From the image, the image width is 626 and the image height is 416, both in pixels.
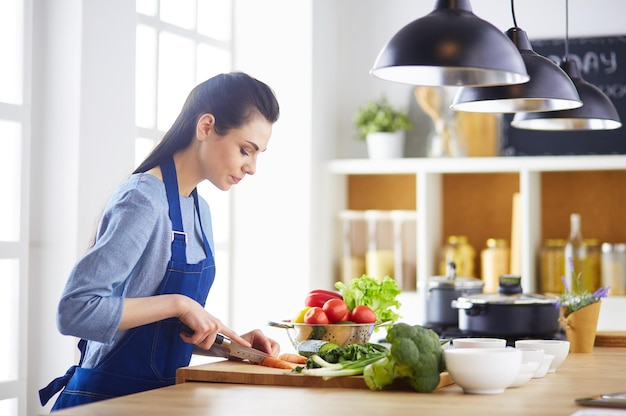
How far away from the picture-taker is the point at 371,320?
104 inches

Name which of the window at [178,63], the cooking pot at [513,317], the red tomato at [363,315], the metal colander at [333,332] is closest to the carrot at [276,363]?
the metal colander at [333,332]

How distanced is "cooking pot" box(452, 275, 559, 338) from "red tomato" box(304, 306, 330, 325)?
2.43 ft

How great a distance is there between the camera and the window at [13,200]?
10.9 ft

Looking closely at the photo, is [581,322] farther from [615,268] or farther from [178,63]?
[178,63]

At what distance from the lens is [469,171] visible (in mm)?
5098

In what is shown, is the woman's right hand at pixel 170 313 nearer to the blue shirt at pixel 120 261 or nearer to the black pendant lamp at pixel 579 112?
the blue shirt at pixel 120 261

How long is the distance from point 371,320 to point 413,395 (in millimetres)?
511

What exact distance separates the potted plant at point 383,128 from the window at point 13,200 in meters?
2.33

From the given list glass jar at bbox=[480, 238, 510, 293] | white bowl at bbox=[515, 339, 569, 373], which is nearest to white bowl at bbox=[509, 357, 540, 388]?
white bowl at bbox=[515, 339, 569, 373]

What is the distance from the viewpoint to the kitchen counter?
1933 millimetres

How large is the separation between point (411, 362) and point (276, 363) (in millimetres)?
460

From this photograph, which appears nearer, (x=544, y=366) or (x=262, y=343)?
(x=544, y=366)

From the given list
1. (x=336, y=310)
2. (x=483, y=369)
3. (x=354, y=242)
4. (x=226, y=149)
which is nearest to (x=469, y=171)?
(x=354, y=242)

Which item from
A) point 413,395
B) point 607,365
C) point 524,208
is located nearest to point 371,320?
point 413,395
